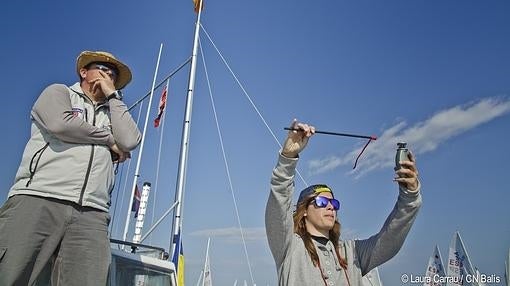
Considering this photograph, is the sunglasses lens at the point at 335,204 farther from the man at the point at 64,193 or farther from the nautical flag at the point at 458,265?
the nautical flag at the point at 458,265

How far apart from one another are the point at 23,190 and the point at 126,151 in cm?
67

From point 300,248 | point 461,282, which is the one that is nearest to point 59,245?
point 300,248

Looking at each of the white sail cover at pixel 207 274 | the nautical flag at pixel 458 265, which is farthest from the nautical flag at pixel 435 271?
the white sail cover at pixel 207 274

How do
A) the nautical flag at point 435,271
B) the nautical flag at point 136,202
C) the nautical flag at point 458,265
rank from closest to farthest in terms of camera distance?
the nautical flag at point 136,202, the nautical flag at point 458,265, the nautical flag at point 435,271

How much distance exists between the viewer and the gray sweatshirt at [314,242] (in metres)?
2.84

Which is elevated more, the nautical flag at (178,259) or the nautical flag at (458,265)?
the nautical flag at (458,265)

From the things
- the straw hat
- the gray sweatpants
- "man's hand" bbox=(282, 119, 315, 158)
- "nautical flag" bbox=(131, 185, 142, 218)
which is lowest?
the gray sweatpants

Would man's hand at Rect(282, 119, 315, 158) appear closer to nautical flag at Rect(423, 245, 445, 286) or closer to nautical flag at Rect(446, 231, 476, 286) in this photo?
nautical flag at Rect(446, 231, 476, 286)

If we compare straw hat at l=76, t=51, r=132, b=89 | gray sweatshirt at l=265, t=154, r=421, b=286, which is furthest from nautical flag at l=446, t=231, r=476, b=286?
straw hat at l=76, t=51, r=132, b=89

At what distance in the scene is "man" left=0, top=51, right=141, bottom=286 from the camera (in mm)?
2404

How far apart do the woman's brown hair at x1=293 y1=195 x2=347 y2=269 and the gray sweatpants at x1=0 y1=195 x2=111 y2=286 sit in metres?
1.32

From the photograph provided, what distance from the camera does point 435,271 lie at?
18.1m

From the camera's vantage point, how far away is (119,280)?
3.45 meters

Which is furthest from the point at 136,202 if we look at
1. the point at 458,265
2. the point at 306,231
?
the point at 458,265
